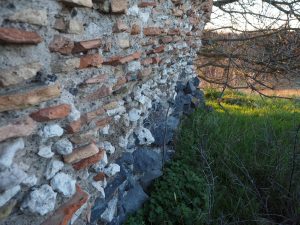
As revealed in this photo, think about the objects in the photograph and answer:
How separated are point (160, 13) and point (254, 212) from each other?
183 centimetres

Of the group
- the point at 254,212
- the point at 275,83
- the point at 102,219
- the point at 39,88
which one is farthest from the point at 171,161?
the point at 275,83

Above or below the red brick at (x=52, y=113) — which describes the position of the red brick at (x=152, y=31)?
above

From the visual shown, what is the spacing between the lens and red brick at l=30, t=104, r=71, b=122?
4.83ft

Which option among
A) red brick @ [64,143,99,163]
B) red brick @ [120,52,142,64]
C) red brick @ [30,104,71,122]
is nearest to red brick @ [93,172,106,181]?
red brick @ [64,143,99,163]

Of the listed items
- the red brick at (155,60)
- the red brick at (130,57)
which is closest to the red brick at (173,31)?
the red brick at (155,60)

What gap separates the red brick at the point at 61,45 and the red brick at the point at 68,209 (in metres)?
0.72

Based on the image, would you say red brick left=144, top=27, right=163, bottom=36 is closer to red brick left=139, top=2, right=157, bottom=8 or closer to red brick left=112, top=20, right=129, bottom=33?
red brick left=139, top=2, right=157, bottom=8

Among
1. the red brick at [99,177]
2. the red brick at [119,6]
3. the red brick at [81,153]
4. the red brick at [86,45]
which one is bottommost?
the red brick at [99,177]

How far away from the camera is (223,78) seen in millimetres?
7293

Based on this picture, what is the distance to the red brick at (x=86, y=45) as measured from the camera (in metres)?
1.72

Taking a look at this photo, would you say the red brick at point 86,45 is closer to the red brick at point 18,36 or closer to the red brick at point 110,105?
the red brick at point 18,36

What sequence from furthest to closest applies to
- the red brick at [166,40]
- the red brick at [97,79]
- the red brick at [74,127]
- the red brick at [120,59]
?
the red brick at [166,40] → the red brick at [120,59] → the red brick at [97,79] → the red brick at [74,127]

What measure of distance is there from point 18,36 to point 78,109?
0.58m

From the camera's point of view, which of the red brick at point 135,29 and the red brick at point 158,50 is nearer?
the red brick at point 135,29
